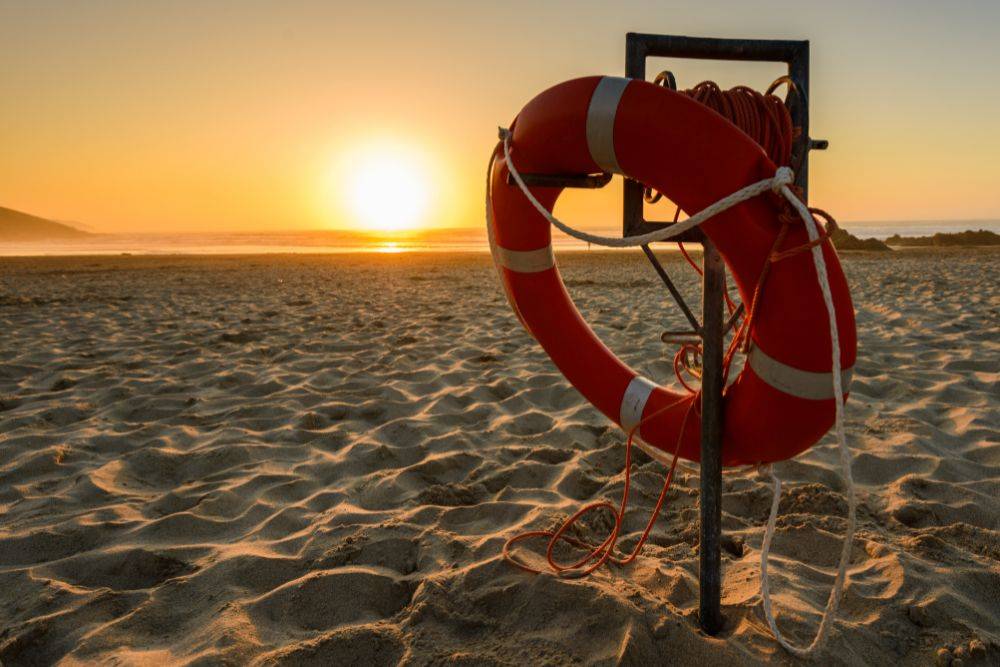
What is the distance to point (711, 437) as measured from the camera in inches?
57.6

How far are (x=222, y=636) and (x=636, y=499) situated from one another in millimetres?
1380

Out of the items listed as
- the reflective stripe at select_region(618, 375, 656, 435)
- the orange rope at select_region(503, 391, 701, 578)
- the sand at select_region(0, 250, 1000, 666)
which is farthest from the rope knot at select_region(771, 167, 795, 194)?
the sand at select_region(0, 250, 1000, 666)

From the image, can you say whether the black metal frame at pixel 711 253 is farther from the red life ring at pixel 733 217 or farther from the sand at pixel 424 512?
the sand at pixel 424 512

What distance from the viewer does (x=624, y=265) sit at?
12.2 metres

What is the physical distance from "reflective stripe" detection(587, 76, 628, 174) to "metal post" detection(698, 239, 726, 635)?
0.30m

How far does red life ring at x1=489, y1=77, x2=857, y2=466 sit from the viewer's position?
1.26 m

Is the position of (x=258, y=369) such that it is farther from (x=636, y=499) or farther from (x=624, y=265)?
(x=624, y=265)

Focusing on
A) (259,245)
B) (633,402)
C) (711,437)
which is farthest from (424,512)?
(259,245)

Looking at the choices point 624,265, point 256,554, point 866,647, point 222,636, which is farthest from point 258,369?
point 624,265

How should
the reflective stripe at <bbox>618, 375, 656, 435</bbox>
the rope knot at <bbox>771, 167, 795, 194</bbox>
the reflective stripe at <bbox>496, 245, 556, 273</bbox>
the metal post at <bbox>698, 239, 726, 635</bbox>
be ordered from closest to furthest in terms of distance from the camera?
the rope knot at <bbox>771, 167, 795, 194</bbox>, the metal post at <bbox>698, 239, 726, 635</bbox>, the reflective stripe at <bbox>618, 375, 656, 435</bbox>, the reflective stripe at <bbox>496, 245, 556, 273</bbox>

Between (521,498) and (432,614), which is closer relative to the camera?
(432,614)

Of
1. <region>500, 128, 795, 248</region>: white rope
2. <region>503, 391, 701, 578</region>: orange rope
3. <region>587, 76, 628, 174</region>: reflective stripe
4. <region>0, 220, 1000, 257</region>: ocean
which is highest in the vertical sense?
<region>0, 220, 1000, 257</region>: ocean

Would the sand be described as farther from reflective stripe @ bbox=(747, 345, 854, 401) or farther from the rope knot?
the rope knot

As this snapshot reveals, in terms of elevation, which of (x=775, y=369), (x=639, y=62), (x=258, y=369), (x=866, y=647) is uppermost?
(x=639, y=62)
